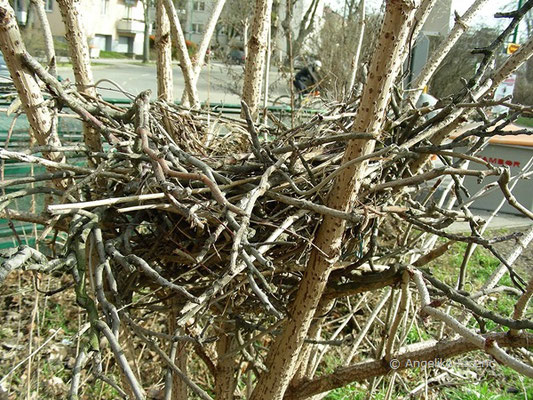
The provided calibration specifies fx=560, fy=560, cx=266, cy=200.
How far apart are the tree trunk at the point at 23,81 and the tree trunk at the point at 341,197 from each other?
84 centimetres

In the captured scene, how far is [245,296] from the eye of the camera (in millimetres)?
1876

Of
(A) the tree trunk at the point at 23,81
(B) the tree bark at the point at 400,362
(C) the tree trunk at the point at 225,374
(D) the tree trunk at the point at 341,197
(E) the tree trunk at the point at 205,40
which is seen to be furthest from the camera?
(E) the tree trunk at the point at 205,40

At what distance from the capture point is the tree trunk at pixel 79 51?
1.83 metres

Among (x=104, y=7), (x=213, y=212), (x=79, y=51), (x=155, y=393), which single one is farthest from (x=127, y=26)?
(x=213, y=212)

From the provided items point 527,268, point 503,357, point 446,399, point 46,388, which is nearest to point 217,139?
point 503,357

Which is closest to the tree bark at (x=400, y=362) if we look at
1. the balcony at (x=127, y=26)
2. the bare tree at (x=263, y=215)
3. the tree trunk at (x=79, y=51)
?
the bare tree at (x=263, y=215)

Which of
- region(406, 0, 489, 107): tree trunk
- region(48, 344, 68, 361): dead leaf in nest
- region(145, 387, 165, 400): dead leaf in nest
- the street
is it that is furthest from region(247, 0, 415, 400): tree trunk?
region(48, 344, 68, 361): dead leaf in nest

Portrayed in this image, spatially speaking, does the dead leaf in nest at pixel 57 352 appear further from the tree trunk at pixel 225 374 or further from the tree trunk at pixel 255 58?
the tree trunk at pixel 255 58

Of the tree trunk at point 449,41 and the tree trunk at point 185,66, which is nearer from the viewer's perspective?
the tree trunk at point 449,41

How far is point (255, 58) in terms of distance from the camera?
256 cm

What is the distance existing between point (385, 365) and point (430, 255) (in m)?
0.42

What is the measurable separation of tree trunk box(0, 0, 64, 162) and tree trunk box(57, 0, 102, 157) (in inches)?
5.2

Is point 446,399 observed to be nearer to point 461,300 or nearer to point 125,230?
point 461,300

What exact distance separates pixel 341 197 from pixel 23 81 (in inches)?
37.7
